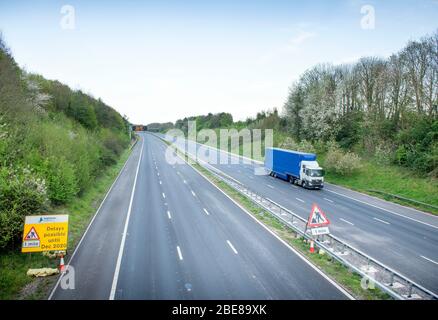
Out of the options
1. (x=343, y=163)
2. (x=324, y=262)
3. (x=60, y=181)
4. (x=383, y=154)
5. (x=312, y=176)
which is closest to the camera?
(x=324, y=262)

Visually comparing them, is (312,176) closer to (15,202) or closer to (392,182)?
(392,182)

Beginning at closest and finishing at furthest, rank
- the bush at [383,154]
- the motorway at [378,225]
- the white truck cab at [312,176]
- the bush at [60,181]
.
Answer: the motorway at [378,225] < the bush at [60,181] < the white truck cab at [312,176] < the bush at [383,154]

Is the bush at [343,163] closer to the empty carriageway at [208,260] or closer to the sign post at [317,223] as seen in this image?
the empty carriageway at [208,260]

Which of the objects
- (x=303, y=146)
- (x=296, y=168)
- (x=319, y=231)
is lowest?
(x=319, y=231)

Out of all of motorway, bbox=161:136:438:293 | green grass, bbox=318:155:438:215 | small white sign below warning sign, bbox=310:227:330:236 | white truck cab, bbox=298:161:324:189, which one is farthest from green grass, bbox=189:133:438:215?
small white sign below warning sign, bbox=310:227:330:236

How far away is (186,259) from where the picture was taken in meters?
16.1

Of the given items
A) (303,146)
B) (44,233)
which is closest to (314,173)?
(303,146)

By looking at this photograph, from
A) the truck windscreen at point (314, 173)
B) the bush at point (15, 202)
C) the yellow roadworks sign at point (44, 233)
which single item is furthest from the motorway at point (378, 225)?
the bush at point (15, 202)

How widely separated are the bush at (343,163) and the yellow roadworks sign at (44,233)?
111ft

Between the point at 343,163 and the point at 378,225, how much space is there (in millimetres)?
17584

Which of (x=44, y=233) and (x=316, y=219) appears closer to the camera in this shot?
(x=44, y=233)

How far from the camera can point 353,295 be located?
1254cm

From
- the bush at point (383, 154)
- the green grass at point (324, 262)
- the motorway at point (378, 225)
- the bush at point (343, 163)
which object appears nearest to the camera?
the green grass at point (324, 262)

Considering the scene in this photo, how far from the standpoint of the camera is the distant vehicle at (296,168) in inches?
1399
